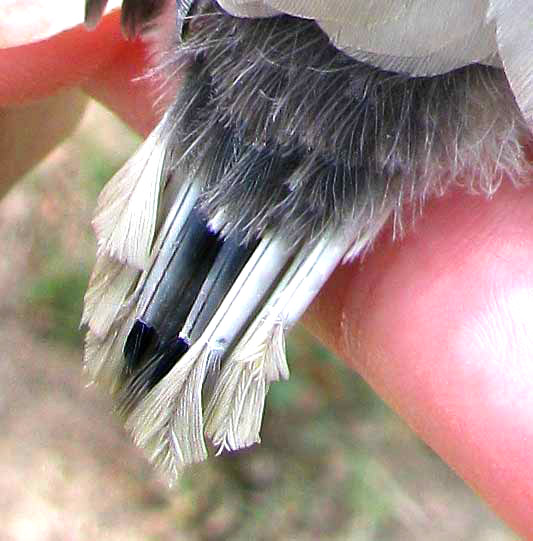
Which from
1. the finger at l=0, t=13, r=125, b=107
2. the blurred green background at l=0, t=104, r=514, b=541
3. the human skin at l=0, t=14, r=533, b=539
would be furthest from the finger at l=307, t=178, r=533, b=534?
the blurred green background at l=0, t=104, r=514, b=541

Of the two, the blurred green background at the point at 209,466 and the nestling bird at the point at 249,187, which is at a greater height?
the nestling bird at the point at 249,187

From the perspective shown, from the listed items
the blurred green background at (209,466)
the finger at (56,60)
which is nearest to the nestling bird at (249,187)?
the finger at (56,60)

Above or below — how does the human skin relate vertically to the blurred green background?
above

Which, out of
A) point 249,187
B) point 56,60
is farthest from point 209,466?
point 249,187

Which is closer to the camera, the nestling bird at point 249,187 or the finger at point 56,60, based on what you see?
the nestling bird at point 249,187

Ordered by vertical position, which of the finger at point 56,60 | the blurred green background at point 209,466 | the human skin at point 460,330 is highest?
the human skin at point 460,330

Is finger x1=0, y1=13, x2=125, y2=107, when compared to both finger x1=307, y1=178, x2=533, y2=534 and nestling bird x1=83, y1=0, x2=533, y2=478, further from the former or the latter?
finger x1=307, y1=178, x2=533, y2=534

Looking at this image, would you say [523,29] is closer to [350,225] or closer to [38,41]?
[350,225]

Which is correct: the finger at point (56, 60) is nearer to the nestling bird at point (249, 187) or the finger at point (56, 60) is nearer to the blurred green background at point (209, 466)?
the nestling bird at point (249, 187)
